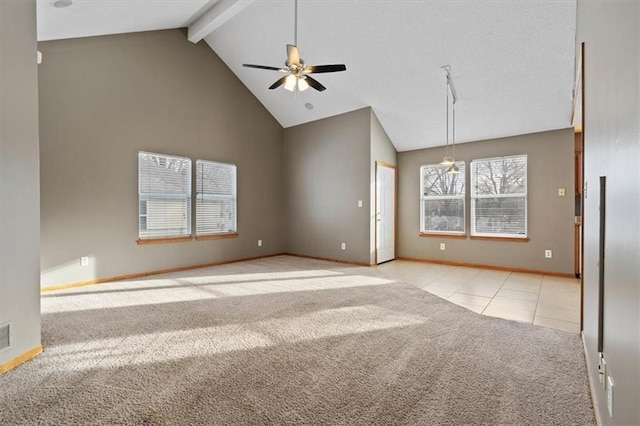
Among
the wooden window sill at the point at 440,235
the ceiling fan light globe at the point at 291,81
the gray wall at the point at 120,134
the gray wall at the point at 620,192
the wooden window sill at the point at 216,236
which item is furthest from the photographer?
the wooden window sill at the point at 440,235

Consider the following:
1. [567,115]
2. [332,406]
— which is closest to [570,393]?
[332,406]

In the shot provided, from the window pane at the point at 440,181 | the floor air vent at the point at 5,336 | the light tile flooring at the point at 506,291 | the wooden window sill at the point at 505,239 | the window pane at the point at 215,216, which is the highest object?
the window pane at the point at 440,181

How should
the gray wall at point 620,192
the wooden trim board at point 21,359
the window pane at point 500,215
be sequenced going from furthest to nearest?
the window pane at point 500,215 → the wooden trim board at point 21,359 → the gray wall at point 620,192

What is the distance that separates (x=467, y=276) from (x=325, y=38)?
4654 mm

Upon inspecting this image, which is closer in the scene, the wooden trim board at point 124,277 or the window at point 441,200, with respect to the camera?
the wooden trim board at point 124,277

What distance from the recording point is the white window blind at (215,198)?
6180mm

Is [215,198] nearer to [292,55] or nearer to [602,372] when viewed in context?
[292,55]

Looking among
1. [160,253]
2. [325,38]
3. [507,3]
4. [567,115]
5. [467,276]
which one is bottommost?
[467,276]

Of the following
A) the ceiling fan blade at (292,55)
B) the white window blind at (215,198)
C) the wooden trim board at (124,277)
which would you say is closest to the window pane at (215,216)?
the white window blind at (215,198)

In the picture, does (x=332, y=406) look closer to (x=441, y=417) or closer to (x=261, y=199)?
(x=441, y=417)

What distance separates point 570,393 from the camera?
1.97m

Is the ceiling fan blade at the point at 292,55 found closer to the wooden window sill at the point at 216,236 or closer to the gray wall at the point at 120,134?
the gray wall at the point at 120,134

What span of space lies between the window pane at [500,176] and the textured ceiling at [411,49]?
519mm

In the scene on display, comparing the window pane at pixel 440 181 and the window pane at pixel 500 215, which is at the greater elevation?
the window pane at pixel 440 181
